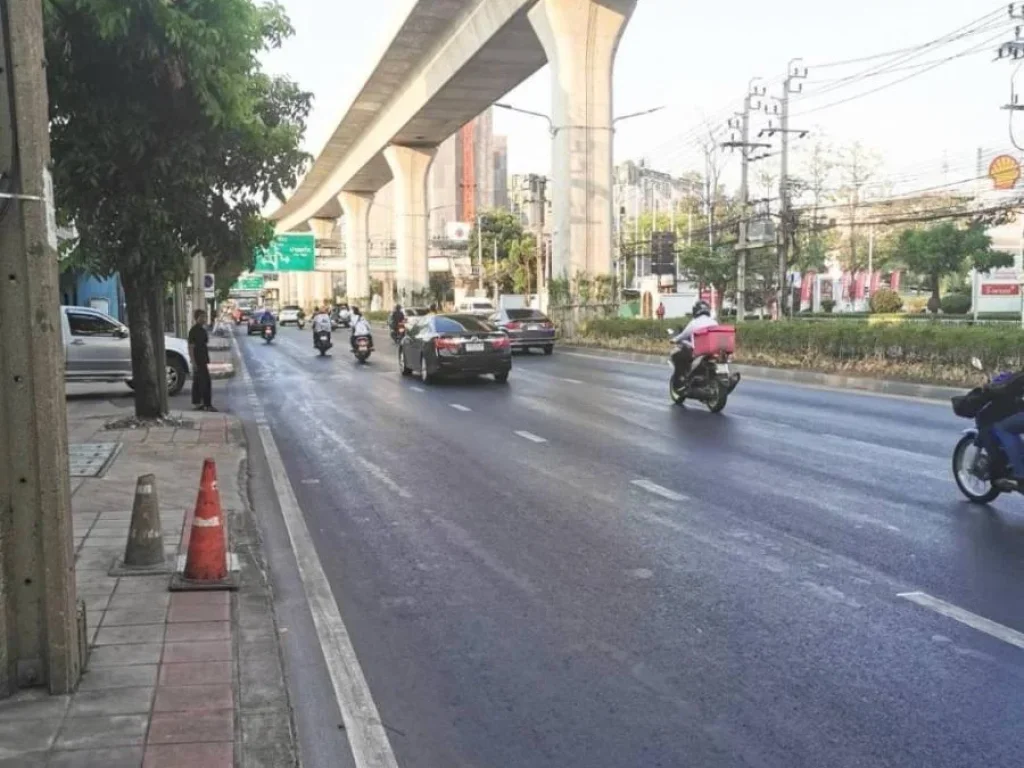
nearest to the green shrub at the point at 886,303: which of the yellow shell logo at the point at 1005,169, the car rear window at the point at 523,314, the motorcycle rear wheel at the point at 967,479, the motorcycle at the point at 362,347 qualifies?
the yellow shell logo at the point at 1005,169

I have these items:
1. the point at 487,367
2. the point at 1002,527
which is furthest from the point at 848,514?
the point at 487,367

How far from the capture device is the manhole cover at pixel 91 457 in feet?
32.3

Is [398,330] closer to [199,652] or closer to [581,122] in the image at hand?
[581,122]

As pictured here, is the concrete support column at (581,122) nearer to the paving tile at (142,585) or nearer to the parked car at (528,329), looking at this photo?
the parked car at (528,329)

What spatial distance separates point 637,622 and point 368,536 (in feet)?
9.22

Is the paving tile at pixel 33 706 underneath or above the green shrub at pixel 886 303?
underneath

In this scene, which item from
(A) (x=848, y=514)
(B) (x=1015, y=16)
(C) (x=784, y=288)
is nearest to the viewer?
(A) (x=848, y=514)

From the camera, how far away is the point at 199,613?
5.39 metres

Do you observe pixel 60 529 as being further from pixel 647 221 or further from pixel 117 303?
pixel 647 221

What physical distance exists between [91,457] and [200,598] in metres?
5.74

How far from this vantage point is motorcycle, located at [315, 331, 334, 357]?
112 feet

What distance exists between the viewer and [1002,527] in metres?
7.43

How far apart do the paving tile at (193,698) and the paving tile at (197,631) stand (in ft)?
2.15

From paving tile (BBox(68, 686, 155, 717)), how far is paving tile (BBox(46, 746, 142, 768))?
35cm
